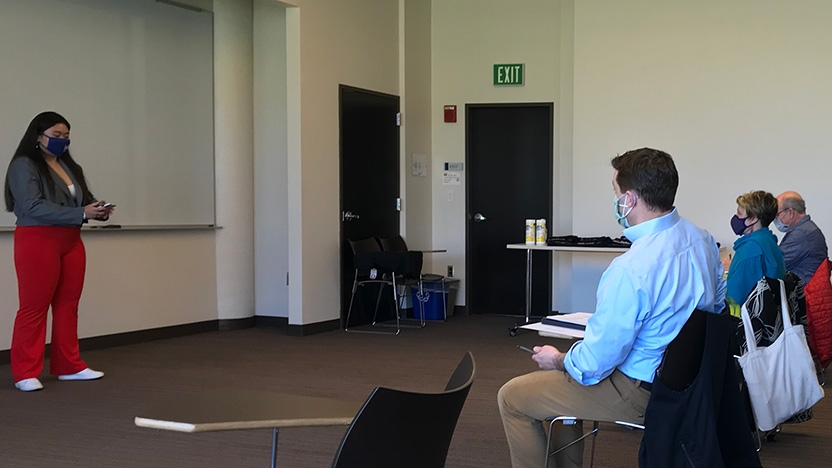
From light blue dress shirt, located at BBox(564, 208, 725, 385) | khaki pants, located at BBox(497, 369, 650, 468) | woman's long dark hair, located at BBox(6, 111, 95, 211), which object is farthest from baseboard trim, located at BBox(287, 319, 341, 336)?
light blue dress shirt, located at BBox(564, 208, 725, 385)

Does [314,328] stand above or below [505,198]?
below

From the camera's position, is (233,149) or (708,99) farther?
(233,149)

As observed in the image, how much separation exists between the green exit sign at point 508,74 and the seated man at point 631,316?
6.39m

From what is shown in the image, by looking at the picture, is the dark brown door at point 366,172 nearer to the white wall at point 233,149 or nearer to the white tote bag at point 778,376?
the white wall at point 233,149

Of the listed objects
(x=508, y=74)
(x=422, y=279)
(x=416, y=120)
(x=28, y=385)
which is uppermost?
(x=508, y=74)

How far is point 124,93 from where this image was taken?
7051 millimetres

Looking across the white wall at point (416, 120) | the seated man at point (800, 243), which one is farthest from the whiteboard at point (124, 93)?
the seated man at point (800, 243)

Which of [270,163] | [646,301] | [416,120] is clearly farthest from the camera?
[416,120]

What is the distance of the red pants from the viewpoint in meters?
5.20

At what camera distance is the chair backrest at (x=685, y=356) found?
7.78 ft


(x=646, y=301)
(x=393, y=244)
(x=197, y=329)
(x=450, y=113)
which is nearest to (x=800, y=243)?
(x=646, y=301)

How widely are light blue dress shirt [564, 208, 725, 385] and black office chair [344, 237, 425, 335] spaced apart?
5332mm

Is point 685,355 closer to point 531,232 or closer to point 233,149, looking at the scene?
point 531,232

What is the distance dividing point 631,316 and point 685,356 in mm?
180
